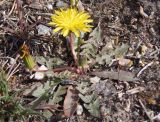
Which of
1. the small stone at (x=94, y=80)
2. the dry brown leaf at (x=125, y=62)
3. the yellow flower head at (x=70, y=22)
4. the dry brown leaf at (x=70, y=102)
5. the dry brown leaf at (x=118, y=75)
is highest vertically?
the yellow flower head at (x=70, y=22)

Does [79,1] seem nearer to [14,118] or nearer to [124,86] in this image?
[124,86]

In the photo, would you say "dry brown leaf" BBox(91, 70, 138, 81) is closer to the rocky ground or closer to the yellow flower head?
the rocky ground

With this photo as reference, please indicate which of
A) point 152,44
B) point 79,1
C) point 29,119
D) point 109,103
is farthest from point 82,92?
point 79,1

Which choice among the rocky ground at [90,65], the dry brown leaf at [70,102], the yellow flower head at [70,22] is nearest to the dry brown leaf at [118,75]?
the rocky ground at [90,65]

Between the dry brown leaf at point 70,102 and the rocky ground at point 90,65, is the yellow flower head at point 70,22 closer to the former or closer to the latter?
the rocky ground at point 90,65

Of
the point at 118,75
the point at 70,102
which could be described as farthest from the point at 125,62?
the point at 70,102

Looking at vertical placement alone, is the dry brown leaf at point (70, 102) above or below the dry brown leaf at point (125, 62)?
below

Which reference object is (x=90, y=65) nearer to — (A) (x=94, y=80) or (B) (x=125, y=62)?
(A) (x=94, y=80)

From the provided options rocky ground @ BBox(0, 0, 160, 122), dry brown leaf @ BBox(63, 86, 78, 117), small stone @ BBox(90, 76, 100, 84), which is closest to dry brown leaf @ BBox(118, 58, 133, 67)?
rocky ground @ BBox(0, 0, 160, 122)
